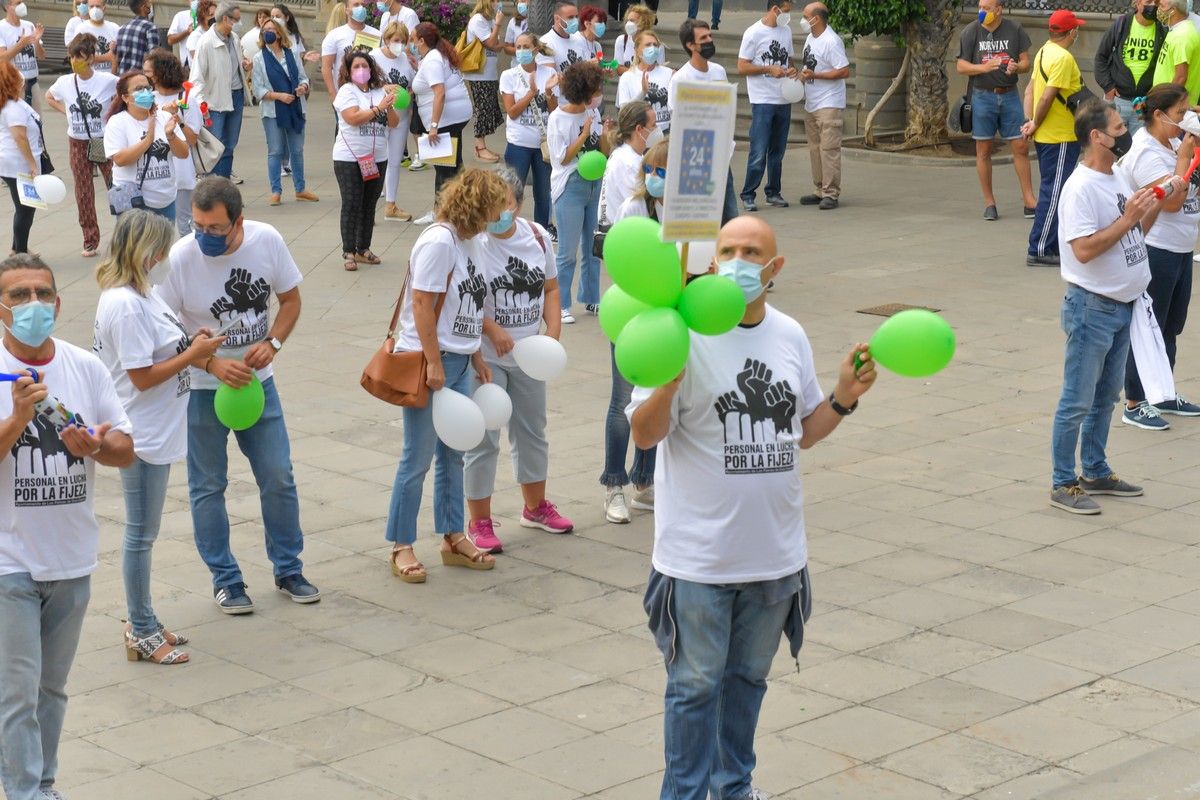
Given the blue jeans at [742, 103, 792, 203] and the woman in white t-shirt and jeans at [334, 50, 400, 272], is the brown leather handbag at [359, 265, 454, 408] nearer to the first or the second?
the woman in white t-shirt and jeans at [334, 50, 400, 272]

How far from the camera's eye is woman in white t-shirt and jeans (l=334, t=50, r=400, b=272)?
45.4 feet

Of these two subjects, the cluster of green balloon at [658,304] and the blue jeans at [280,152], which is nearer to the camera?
the cluster of green balloon at [658,304]

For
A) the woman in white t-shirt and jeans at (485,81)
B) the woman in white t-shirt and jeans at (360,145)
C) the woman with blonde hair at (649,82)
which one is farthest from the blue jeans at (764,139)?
the woman in white t-shirt and jeans at (360,145)

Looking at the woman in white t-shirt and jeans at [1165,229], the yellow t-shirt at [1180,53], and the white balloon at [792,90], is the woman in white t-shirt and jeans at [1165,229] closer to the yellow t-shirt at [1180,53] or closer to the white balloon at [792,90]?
the yellow t-shirt at [1180,53]

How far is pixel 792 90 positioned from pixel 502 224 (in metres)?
9.51

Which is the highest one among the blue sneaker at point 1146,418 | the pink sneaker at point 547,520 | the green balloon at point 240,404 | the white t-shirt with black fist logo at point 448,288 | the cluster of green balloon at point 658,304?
the cluster of green balloon at point 658,304

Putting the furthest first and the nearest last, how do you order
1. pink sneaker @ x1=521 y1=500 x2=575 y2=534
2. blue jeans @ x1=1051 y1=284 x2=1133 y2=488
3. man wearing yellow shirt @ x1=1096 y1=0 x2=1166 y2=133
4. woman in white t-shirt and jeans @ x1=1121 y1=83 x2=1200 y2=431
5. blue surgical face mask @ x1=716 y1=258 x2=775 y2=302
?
man wearing yellow shirt @ x1=1096 y1=0 x2=1166 y2=133, woman in white t-shirt and jeans @ x1=1121 y1=83 x2=1200 y2=431, blue jeans @ x1=1051 y1=284 x2=1133 y2=488, pink sneaker @ x1=521 y1=500 x2=575 y2=534, blue surgical face mask @ x1=716 y1=258 x2=775 y2=302

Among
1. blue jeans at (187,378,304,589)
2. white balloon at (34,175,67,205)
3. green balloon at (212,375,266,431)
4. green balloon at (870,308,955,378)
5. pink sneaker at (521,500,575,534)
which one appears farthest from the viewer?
white balloon at (34,175,67,205)

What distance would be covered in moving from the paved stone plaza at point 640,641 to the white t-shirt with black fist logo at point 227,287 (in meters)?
1.17

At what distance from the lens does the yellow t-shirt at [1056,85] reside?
14.0m

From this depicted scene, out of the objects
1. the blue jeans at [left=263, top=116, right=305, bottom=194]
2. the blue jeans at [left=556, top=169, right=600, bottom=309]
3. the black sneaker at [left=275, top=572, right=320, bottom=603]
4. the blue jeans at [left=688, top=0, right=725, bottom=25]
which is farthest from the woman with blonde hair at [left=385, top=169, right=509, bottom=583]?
the blue jeans at [left=688, top=0, right=725, bottom=25]

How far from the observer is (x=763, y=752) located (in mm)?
5484

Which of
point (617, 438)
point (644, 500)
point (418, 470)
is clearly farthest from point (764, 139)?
point (418, 470)

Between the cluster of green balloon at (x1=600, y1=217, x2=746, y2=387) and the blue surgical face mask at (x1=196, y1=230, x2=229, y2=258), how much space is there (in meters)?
2.73
